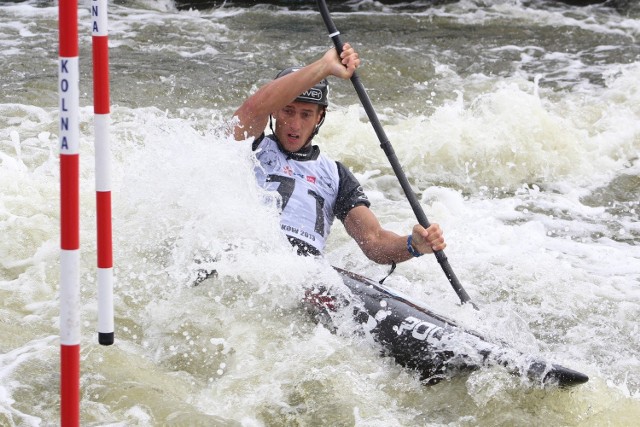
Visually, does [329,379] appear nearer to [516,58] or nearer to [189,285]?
[189,285]

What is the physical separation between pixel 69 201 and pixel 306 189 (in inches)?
96.8

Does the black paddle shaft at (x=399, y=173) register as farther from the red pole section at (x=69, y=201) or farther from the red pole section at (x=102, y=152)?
the red pole section at (x=69, y=201)

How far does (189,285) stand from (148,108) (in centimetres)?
412

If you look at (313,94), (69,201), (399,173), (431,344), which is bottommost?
(431,344)

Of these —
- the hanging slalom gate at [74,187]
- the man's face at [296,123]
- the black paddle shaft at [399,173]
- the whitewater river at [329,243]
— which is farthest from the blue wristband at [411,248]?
the hanging slalom gate at [74,187]

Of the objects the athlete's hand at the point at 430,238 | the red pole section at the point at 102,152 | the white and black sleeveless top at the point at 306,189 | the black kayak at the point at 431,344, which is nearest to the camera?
the red pole section at the point at 102,152

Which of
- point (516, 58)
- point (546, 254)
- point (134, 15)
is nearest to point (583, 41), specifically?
point (516, 58)

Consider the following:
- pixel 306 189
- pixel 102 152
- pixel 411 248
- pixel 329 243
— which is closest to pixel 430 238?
pixel 411 248

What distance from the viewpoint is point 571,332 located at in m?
5.09

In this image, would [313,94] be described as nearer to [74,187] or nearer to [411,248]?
[411,248]

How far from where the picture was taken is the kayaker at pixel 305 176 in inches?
188

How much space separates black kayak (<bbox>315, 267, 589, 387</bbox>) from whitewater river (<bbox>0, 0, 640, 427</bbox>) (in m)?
0.07

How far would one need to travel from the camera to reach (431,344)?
4266 millimetres

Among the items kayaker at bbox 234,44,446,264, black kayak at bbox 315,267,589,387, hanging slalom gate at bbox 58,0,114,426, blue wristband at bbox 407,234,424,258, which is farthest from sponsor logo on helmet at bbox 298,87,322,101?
hanging slalom gate at bbox 58,0,114,426
